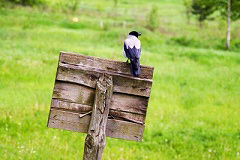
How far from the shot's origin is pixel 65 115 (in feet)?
12.5

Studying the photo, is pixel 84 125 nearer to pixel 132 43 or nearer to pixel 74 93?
pixel 74 93

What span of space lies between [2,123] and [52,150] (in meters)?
1.74

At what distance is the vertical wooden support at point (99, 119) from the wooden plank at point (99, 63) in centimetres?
12

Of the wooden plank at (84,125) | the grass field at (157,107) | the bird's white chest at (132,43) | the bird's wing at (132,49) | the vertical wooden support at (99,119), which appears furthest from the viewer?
the grass field at (157,107)

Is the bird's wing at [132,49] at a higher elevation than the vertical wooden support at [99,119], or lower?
higher

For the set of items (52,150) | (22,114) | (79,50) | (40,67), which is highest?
(79,50)

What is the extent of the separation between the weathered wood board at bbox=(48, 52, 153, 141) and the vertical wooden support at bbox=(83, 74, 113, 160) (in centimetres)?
8

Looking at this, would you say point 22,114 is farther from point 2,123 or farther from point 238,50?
point 238,50

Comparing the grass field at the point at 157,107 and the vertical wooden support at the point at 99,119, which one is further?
the grass field at the point at 157,107

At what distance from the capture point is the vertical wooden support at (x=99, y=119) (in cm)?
369

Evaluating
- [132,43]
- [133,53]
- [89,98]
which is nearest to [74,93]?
[89,98]

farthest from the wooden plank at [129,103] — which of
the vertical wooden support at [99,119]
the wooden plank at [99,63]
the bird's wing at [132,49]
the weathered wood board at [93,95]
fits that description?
the bird's wing at [132,49]

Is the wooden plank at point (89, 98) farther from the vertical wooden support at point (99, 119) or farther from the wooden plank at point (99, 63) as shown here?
the wooden plank at point (99, 63)

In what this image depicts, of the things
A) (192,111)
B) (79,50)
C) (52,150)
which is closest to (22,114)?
(52,150)
